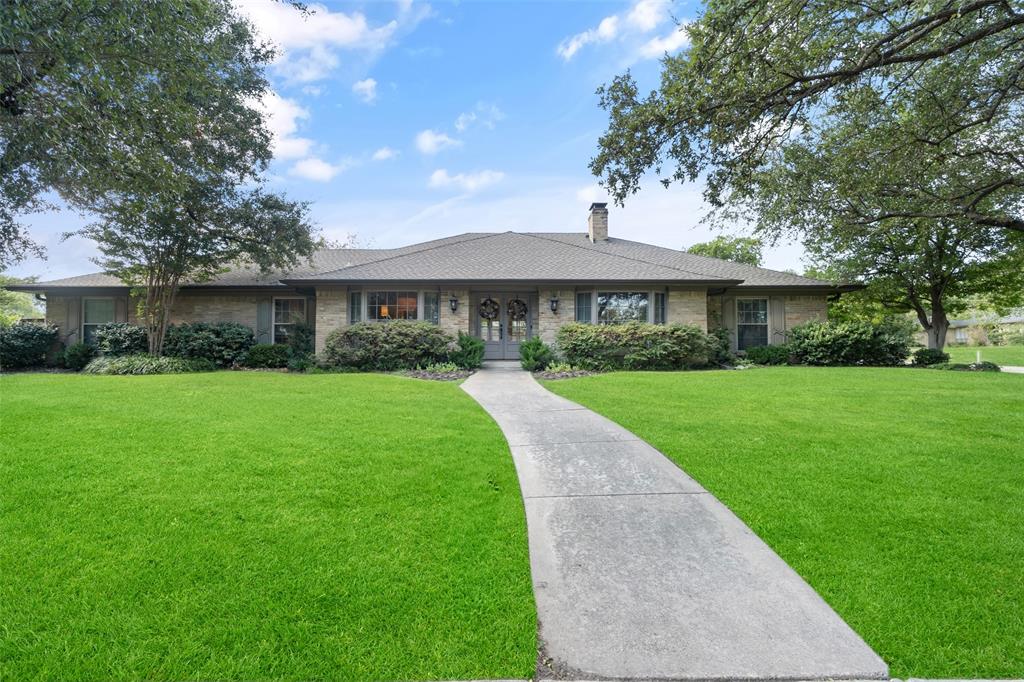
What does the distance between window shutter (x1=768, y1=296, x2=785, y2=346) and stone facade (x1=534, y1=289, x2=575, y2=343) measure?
7.42m

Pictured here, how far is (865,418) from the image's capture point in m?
6.76

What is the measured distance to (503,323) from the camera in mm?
15562

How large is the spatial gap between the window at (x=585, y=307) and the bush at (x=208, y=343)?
35.5ft

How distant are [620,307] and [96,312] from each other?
18.0 meters

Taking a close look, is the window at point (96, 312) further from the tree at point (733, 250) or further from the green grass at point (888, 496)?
the tree at point (733, 250)

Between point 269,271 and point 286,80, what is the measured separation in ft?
18.1

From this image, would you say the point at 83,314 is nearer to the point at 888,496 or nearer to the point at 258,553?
the point at 258,553

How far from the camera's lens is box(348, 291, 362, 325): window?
14789 mm

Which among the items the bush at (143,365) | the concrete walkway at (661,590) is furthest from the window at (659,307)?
the bush at (143,365)

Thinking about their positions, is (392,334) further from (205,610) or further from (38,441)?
(205,610)

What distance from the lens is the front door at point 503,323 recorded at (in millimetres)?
15484

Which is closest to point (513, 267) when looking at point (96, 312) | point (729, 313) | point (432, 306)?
point (432, 306)

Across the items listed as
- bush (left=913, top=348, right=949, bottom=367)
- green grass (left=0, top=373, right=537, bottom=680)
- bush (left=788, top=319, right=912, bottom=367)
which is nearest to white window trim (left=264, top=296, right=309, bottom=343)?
green grass (left=0, top=373, right=537, bottom=680)

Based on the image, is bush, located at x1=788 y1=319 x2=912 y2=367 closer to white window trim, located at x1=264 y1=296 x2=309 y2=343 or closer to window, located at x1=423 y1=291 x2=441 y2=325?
window, located at x1=423 y1=291 x2=441 y2=325
